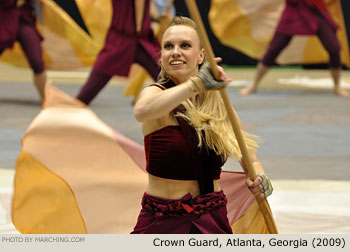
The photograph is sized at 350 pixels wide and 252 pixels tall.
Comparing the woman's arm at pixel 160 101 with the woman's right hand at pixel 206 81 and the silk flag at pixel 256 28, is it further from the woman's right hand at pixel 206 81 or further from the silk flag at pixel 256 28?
the silk flag at pixel 256 28

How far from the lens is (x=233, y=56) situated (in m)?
15.5

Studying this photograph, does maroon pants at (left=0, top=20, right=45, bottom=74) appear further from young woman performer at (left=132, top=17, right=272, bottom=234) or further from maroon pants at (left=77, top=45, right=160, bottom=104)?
young woman performer at (left=132, top=17, right=272, bottom=234)

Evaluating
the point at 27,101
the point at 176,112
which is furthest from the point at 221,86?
the point at 27,101

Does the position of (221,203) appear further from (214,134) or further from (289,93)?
(289,93)

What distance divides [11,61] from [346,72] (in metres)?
7.44

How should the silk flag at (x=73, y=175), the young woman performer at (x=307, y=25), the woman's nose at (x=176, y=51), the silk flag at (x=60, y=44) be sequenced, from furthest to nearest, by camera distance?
the young woman performer at (x=307, y=25)
the silk flag at (x=60, y=44)
the silk flag at (x=73, y=175)
the woman's nose at (x=176, y=51)

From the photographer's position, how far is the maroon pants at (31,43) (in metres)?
7.61

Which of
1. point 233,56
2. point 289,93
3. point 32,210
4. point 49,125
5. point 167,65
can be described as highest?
point 167,65

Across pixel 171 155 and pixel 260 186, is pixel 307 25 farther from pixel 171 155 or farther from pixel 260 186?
pixel 171 155

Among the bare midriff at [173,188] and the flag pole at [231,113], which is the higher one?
the flag pole at [231,113]

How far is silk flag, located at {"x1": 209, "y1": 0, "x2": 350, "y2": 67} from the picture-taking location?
1041cm

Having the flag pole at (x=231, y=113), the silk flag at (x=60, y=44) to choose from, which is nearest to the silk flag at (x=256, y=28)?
the silk flag at (x=60, y=44)

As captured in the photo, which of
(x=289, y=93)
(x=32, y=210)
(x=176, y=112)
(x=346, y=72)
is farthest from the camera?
(x=346, y=72)

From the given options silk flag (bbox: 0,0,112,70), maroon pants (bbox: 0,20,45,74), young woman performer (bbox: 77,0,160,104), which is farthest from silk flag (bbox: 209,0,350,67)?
young woman performer (bbox: 77,0,160,104)
